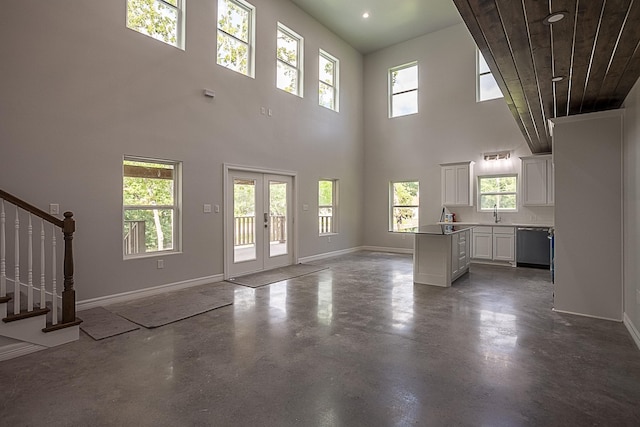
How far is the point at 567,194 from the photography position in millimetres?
3820

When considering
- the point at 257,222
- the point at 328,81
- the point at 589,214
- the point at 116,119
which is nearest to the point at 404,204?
the point at 328,81

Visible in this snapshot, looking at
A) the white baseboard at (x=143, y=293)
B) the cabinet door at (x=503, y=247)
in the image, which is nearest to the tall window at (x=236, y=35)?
the white baseboard at (x=143, y=293)

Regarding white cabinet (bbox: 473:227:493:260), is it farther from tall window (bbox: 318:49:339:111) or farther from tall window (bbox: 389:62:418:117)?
tall window (bbox: 318:49:339:111)

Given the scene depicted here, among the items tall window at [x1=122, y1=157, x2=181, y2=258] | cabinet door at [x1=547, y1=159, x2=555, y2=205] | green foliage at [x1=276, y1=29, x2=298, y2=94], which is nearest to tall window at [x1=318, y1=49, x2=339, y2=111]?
green foliage at [x1=276, y1=29, x2=298, y2=94]

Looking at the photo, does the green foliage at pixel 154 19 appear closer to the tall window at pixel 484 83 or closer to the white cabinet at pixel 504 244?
the tall window at pixel 484 83

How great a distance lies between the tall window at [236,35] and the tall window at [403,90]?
4.37m

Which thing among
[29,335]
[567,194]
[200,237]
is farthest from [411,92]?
[29,335]

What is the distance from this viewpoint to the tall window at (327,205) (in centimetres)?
809

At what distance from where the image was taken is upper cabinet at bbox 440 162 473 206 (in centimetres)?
752

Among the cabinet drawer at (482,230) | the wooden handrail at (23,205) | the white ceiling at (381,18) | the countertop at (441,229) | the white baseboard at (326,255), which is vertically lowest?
the white baseboard at (326,255)

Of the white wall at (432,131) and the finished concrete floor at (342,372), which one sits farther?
the white wall at (432,131)

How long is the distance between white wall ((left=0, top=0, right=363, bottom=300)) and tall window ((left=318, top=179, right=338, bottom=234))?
1579 millimetres

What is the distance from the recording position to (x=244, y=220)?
6.07m

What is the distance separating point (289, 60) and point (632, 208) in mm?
6287
